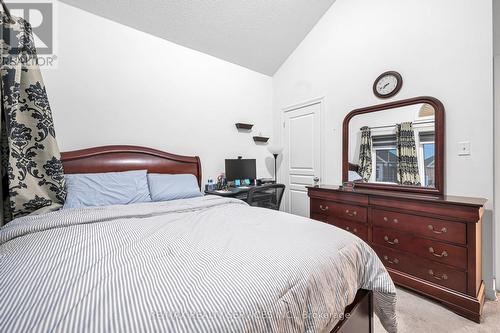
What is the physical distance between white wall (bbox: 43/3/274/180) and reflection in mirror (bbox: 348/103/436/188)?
1623 mm

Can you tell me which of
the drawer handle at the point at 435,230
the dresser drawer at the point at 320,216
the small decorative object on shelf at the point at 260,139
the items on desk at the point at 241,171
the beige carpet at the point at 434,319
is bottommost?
the beige carpet at the point at 434,319

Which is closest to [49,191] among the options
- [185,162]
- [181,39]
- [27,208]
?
[27,208]

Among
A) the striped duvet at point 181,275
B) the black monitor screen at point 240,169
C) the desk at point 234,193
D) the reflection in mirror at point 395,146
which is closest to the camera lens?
the striped duvet at point 181,275

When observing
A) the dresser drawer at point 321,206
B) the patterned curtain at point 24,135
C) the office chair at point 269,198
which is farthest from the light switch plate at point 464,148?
the patterned curtain at point 24,135

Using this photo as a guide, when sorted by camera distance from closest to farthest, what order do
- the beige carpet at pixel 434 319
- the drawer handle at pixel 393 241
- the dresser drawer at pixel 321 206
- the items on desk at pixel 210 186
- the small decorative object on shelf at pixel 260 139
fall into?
the beige carpet at pixel 434 319, the drawer handle at pixel 393 241, the dresser drawer at pixel 321 206, the items on desk at pixel 210 186, the small decorative object on shelf at pixel 260 139

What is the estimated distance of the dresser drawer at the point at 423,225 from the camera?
1.66 m

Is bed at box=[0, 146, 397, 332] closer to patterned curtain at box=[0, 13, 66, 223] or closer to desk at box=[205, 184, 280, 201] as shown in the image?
patterned curtain at box=[0, 13, 66, 223]

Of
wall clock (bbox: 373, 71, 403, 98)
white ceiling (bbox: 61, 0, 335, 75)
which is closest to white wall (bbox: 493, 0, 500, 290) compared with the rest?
wall clock (bbox: 373, 71, 403, 98)

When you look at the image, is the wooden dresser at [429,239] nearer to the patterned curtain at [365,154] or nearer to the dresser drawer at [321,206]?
the dresser drawer at [321,206]

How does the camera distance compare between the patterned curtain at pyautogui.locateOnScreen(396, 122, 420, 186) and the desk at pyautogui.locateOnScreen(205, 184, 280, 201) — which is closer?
the patterned curtain at pyautogui.locateOnScreen(396, 122, 420, 186)

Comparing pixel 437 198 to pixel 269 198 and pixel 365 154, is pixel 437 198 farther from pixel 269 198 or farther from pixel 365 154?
pixel 269 198

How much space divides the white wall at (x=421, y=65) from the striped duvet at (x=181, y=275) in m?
1.52

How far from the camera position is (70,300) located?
58 centimetres

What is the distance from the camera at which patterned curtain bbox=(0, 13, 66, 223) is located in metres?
1.61
